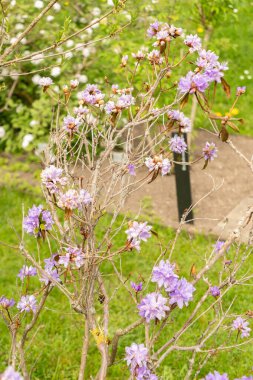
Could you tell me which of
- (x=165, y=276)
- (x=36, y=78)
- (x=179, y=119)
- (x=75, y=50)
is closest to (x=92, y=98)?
(x=179, y=119)

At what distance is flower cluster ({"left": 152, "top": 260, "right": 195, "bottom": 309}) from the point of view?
2121 millimetres

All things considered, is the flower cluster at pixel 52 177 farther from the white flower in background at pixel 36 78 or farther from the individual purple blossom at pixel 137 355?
the white flower in background at pixel 36 78

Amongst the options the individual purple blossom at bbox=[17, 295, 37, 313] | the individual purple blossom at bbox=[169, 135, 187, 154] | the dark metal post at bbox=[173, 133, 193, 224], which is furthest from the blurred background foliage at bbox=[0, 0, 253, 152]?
the individual purple blossom at bbox=[17, 295, 37, 313]

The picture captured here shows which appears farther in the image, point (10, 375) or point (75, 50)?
point (75, 50)

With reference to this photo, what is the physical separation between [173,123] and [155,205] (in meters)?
3.20

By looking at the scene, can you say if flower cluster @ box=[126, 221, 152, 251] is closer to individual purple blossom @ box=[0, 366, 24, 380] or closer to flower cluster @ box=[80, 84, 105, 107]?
flower cluster @ box=[80, 84, 105, 107]

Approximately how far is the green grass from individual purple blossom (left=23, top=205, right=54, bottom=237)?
1.00m

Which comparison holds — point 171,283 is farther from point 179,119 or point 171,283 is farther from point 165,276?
point 179,119

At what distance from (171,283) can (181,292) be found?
5 cm

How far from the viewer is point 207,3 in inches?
235

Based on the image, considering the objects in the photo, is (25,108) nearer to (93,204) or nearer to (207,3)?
(207,3)

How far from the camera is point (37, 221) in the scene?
2422mm

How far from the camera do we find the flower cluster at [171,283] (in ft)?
6.96

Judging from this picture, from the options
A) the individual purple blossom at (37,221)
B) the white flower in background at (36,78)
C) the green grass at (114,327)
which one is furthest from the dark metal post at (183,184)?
the individual purple blossom at (37,221)
